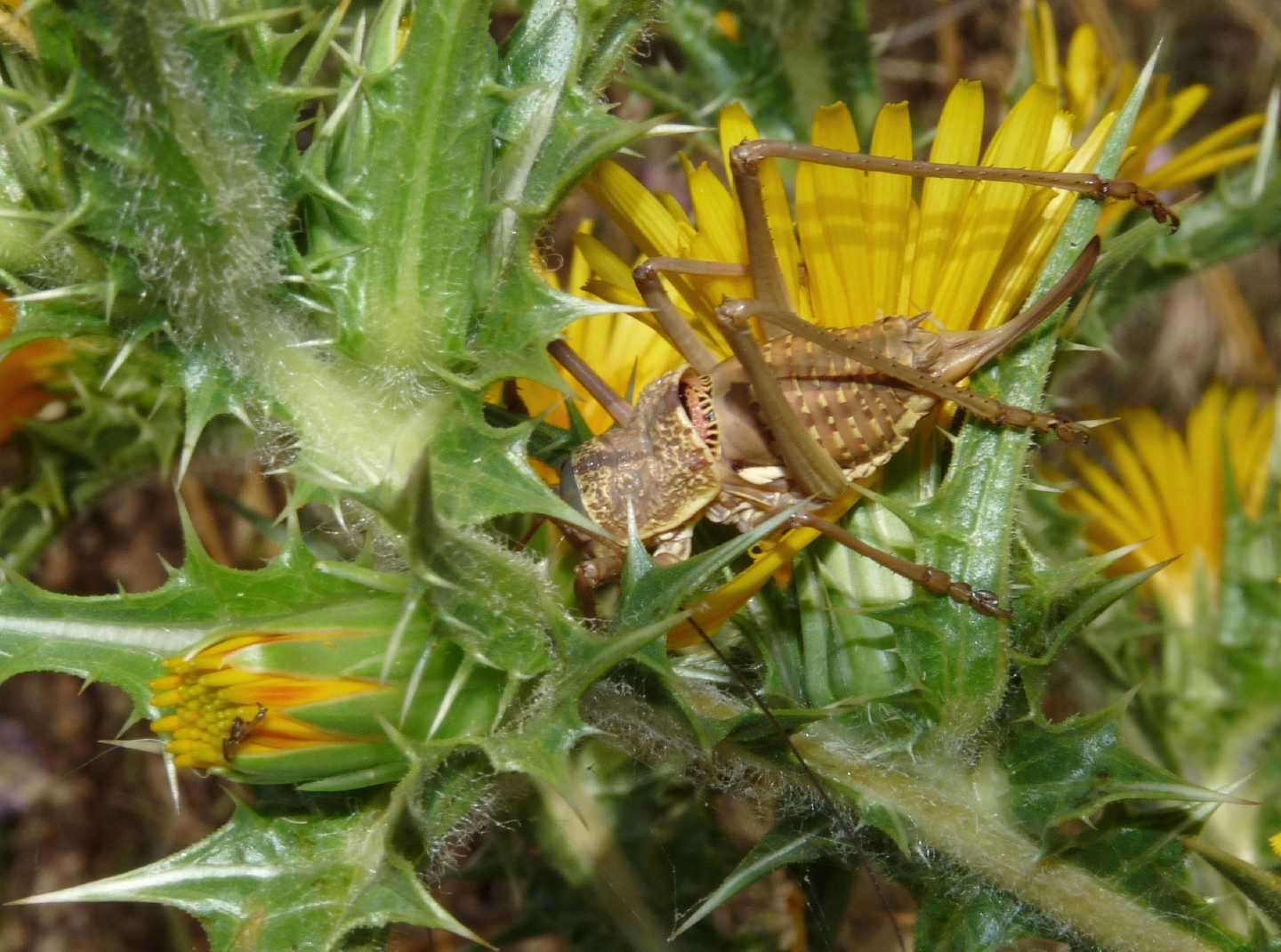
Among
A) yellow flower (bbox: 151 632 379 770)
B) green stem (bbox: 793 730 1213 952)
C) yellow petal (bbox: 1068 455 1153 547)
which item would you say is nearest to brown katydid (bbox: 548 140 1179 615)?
green stem (bbox: 793 730 1213 952)

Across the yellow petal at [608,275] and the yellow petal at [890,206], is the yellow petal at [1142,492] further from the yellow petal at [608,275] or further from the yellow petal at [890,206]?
the yellow petal at [608,275]

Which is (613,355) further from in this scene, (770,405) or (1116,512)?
(1116,512)

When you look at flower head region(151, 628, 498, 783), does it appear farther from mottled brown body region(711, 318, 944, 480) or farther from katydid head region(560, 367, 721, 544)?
mottled brown body region(711, 318, 944, 480)

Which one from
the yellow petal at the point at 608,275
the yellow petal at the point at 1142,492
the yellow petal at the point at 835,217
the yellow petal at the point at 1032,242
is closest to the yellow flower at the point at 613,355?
the yellow petal at the point at 608,275

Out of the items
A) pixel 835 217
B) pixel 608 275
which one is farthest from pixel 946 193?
pixel 608 275

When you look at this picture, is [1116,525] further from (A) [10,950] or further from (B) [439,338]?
(A) [10,950]
